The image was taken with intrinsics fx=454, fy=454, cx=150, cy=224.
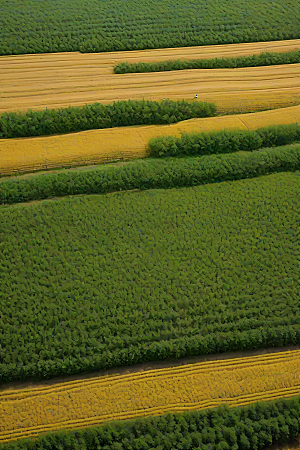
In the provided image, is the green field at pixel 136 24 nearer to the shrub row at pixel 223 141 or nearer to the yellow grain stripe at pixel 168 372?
the shrub row at pixel 223 141

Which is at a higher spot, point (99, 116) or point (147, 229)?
point (99, 116)

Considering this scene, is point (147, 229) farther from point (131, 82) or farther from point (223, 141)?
point (131, 82)

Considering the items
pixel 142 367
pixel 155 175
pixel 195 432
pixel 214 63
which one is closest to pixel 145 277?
pixel 142 367

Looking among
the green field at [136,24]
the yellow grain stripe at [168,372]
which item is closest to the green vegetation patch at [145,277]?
the yellow grain stripe at [168,372]

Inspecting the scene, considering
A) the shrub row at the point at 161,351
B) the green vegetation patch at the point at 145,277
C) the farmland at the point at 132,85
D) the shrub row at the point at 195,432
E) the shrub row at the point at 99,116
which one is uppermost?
the farmland at the point at 132,85

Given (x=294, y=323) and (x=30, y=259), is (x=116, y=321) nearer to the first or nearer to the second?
(x=30, y=259)

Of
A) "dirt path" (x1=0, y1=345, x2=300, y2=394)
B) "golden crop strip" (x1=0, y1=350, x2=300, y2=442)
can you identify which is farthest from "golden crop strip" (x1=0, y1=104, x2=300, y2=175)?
"golden crop strip" (x1=0, y1=350, x2=300, y2=442)

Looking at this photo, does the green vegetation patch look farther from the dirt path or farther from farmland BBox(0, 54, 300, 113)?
farmland BBox(0, 54, 300, 113)
